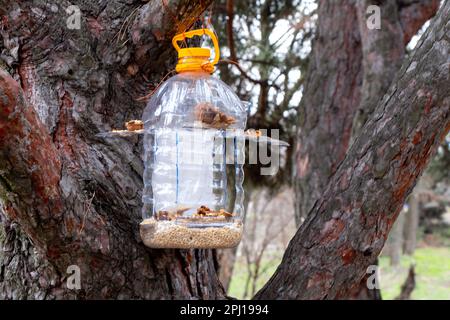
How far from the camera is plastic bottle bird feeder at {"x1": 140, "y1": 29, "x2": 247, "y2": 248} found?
1465 millimetres

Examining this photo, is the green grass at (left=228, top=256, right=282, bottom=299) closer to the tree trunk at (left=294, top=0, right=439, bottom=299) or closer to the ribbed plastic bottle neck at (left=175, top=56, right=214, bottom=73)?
the tree trunk at (left=294, top=0, right=439, bottom=299)

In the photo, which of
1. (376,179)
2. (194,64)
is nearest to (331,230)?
(376,179)

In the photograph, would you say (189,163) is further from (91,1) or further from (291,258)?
(91,1)

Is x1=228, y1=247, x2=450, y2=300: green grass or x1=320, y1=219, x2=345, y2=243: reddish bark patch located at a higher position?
x1=320, y1=219, x2=345, y2=243: reddish bark patch

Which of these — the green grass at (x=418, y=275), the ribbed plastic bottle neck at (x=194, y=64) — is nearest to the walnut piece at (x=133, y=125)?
the ribbed plastic bottle neck at (x=194, y=64)

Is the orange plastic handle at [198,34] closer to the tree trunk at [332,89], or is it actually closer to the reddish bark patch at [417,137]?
the reddish bark patch at [417,137]

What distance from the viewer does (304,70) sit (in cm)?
422

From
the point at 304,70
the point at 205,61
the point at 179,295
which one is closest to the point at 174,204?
the point at 179,295

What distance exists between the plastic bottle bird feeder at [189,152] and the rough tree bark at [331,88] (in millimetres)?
1799

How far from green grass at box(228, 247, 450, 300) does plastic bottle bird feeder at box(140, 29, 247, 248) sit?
3.83 meters

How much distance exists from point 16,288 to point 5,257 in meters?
0.09

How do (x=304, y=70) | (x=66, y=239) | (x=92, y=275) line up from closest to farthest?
(x=66, y=239), (x=92, y=275), (x=304, y=70)

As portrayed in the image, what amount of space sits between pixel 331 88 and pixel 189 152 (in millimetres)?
2058

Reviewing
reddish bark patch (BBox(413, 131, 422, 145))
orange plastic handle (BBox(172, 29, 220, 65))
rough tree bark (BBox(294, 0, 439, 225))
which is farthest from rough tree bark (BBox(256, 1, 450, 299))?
rough tree bark (BBox(294, 0, 439, 225))
